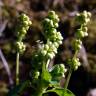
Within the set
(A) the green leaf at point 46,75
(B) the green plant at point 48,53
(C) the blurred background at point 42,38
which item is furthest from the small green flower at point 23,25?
(C) the blurred background at point 42,38

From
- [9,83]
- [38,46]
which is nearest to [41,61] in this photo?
[38,46]

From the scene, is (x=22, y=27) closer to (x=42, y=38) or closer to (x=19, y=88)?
(x=19, y=88)

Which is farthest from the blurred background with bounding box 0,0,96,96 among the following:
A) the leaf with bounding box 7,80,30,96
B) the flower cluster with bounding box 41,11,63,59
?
the flower cluster with bounding box 41,11,63,59

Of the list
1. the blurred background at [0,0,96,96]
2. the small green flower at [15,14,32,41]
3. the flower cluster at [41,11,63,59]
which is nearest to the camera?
the flower cluster at [41,11,63,59]

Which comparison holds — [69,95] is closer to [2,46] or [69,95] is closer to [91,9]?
[2,46]

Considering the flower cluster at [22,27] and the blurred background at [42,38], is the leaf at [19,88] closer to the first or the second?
the flower cluster at [22,27]

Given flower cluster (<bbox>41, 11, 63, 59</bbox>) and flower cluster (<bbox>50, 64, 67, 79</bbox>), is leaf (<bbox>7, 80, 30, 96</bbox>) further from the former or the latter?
flower cluster (<bbox>41, 11, 63, 59</bbox>)
